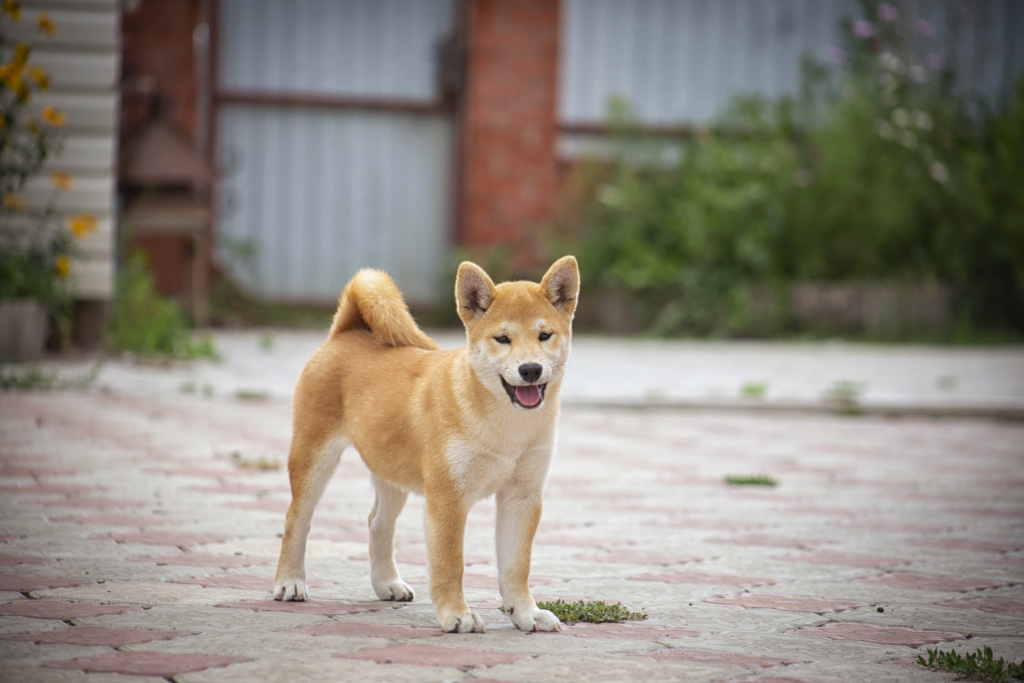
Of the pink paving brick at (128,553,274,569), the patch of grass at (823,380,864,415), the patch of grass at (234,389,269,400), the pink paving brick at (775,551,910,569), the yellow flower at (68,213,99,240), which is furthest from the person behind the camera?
the yellow flower at (68,213,99,240)

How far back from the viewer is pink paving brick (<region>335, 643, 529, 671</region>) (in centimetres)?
280

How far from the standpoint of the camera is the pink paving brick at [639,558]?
13.2 ft

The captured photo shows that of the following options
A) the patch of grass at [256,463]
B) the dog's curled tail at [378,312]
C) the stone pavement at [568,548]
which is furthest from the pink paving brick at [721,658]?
the patch of grass at [256,463]

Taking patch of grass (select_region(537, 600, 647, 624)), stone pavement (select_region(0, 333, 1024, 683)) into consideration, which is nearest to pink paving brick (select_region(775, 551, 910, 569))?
stone pavement (select_region(0, 333, 1024, 683))

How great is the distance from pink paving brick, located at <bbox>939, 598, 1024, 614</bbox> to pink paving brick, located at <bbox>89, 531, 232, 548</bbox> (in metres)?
2.46

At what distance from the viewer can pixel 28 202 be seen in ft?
29.1

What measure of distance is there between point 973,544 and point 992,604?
0.87 meters

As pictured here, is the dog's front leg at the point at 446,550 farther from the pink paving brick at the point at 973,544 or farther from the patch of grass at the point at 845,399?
the patch of grass at the point at 845,399

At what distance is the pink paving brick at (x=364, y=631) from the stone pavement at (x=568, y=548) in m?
0.01

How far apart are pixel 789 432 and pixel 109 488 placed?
4286 millimetres

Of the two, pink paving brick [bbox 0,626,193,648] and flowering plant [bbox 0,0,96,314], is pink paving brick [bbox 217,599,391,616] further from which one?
flowering plant [bbox 0,0,96,314]

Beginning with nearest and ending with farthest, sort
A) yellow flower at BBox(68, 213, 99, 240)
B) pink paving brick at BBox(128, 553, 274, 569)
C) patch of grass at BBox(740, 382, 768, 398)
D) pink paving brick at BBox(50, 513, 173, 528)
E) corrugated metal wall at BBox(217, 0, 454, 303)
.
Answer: pink paving brick at BBox(128, 553, 274, 569), pink paving brick at BBox(50, 513, 173, 528), patch of grass at BBox(740, 382, 768, 398), yellow flower at BBox(68, 213, 99, 240), corrugated metal wall at BBox(217, 0, 454, 303)

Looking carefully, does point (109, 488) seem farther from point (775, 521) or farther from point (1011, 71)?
point (1011, 71)

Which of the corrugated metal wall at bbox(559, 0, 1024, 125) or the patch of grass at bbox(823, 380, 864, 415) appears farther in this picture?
the corrugated metal wall at bbox(559, 0, 1024, 125)
